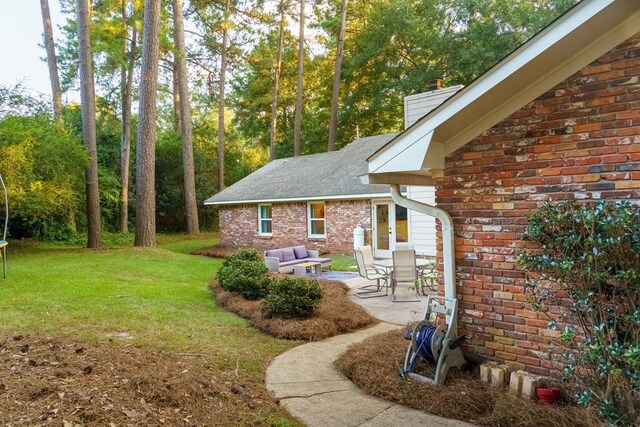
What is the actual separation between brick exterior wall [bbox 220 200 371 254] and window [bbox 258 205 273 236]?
0.22 m

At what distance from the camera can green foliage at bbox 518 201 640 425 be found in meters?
3.04

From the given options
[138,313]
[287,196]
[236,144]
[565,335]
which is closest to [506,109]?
[565,335]

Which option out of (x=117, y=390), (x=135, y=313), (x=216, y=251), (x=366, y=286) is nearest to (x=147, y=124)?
(x=216, y=251)

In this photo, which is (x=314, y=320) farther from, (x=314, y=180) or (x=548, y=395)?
(x=314, y=180)

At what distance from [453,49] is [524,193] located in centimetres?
2159

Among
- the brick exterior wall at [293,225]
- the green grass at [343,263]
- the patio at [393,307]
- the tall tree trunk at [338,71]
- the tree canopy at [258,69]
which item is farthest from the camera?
the tall tree trunk at [338,71]

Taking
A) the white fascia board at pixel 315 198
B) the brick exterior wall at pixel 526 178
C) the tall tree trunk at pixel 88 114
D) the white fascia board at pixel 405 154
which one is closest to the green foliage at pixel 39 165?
the tall tree trunk at pixel 88 114

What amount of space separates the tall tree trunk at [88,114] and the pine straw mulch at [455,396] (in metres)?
13.6

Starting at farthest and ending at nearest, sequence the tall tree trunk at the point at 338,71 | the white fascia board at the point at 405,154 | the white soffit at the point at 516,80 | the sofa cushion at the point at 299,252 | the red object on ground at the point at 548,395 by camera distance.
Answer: the tall tree trunk at the point at 338,71, the sofa cushion at the point at 299,252, the white fascia board at the point at 405,154, the red object on ground at the point at 548,395, the white soffit at the point at 516,80

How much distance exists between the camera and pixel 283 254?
40.5 ft

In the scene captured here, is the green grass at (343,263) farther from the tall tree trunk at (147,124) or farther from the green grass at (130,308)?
the tall tree trunk at (147,124)

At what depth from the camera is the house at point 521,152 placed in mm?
3420

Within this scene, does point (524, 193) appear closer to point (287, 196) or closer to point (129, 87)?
point (287, 196)

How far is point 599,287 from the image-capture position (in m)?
3.19
